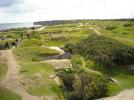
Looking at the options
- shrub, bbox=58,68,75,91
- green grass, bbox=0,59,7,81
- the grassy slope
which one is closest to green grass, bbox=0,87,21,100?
the grassy slope

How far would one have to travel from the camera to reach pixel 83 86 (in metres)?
31.8

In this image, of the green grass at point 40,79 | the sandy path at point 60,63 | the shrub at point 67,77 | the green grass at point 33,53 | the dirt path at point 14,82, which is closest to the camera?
the dirt path at point 14,82

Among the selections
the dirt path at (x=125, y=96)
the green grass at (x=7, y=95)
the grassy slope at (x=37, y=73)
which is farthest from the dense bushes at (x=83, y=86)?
the green grass at (x=7, y=95)

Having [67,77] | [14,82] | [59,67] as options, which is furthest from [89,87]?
[59,67]

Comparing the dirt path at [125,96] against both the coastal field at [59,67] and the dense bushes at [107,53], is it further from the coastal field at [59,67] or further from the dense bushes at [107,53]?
the dense bushes at [107,53]

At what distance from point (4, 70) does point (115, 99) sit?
14878 millimetres

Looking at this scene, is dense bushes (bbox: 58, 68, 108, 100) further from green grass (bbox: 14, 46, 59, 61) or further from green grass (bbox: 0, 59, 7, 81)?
green grass (bbox: 14, 46, 59, 61)

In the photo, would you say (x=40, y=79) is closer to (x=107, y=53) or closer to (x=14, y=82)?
(x=14, y=82)

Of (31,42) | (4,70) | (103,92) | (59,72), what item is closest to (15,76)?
(4,70)

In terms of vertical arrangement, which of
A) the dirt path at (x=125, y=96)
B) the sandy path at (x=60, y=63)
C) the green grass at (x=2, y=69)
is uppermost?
the green grass at (x=2, y=69)

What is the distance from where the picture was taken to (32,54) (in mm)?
48438

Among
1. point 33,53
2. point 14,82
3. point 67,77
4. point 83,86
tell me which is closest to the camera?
point 83,86

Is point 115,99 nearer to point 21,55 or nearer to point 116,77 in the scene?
point 116,77

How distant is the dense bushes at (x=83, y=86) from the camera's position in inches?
1232
